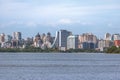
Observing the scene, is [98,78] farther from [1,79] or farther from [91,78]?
[1,79]

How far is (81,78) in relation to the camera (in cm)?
6281

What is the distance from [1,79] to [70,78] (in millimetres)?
8200

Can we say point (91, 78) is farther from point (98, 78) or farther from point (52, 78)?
point (52, 78)

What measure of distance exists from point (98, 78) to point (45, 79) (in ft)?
21.2

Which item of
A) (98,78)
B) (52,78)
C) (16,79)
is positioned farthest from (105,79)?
(16,79)

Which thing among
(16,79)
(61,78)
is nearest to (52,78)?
(61,78)

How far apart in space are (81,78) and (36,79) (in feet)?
19.1

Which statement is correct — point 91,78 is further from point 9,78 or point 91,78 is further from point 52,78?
point 9,78

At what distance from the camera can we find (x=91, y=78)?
62500mm

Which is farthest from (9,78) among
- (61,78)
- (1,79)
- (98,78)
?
(98,78)

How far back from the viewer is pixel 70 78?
62062mm

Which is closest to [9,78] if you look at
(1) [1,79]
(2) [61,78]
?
(1) [1,79]

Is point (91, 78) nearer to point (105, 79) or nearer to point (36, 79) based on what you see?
point (105, 79)

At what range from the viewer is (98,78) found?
62.4 m
